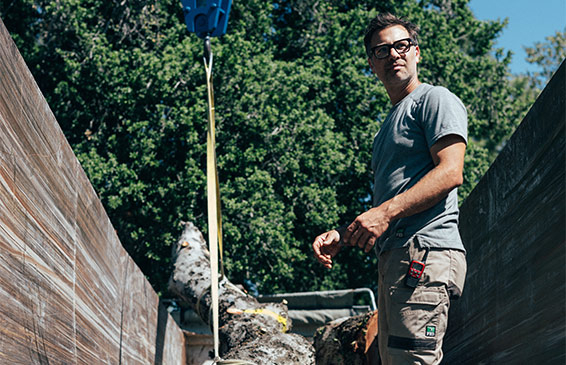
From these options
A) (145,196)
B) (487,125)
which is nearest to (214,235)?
(145,196)

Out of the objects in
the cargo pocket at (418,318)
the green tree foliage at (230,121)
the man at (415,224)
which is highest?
the green tree foliage at (230,121)

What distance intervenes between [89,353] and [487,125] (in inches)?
632

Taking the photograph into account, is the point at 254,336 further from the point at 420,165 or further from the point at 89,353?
the point at 420,165

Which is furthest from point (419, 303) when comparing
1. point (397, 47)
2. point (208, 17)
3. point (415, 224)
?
point (208, 17)

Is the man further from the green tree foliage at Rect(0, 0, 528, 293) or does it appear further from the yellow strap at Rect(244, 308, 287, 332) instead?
the green tree foliage at Rect(0, 0, 528, 293)

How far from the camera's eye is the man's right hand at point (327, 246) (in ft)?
7.66

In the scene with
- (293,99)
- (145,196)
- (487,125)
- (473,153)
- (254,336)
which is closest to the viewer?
(254,336)

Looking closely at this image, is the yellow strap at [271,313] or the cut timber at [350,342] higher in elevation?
the yellow strap at [271,313]

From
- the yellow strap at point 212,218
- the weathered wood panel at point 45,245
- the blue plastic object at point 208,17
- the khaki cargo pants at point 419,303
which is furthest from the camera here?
the blue plastic object at point 208,17

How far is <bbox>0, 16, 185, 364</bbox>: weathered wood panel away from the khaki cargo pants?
107 cm

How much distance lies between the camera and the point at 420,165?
7.25 ft

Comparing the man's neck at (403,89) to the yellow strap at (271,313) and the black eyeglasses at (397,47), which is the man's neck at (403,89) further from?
the yellow strap at (271,313)

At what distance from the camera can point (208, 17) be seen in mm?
3725

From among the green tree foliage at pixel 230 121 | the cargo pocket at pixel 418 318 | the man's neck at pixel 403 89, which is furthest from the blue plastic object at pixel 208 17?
the green tree foliage at pixel 230 121
